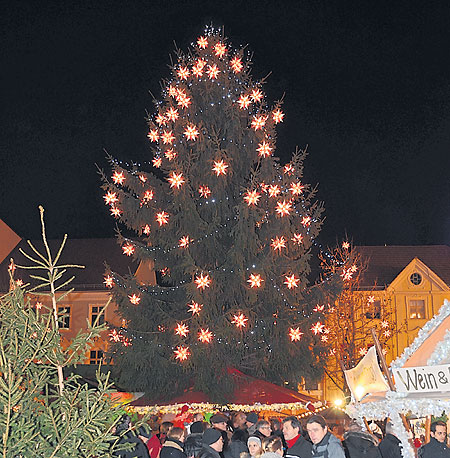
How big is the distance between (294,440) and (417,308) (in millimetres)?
36751

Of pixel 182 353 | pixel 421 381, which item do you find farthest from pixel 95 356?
pixel 421 381

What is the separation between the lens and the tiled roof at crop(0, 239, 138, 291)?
38844 mm

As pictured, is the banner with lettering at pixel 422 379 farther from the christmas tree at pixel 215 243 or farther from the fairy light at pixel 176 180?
the fairy light at pixel 176 180

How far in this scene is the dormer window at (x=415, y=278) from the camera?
139ft

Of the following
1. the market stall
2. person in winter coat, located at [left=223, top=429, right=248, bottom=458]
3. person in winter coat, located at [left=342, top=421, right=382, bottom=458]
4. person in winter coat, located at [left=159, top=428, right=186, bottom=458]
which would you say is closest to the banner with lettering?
the market stall

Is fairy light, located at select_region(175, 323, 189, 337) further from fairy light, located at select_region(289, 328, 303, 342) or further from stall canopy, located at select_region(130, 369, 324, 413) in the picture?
fairy light, located at select_region(289, 328, 303, 342)

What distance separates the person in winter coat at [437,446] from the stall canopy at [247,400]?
24.1ft

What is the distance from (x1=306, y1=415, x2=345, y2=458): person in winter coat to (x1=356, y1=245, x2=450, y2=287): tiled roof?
3677cm

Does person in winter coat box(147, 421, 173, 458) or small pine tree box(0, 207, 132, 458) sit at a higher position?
person in winter coat box(147, 421, 173, 458)

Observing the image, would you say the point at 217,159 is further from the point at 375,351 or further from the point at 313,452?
the point at 313,452

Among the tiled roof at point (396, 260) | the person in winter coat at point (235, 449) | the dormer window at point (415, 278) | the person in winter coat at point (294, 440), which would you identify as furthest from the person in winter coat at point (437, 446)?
the dormer window at point (415, 278)

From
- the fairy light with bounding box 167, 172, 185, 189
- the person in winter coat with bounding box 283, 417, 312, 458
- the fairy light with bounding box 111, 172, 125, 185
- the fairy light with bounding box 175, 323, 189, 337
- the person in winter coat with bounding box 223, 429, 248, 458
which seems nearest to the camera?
the person in winter coat with bounding box 283, 417, 312, 458

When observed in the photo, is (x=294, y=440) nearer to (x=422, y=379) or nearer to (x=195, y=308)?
(x=422, y=379)

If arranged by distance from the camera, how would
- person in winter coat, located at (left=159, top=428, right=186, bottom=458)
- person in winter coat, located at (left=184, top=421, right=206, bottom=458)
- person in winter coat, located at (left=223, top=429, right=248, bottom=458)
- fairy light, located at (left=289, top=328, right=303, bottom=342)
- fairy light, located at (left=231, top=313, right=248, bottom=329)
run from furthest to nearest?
fairy light, located at (left=289, top=328, right=303, bottom=342)
fairy light, located at (left=231, top=313, right=248, bottom=329)
person in winter coat, located at (left=184, top=421, right=206, bottom=458)
person in winter coat, located at (left=223, top=429, right=248, bottom=458)
person in winter coat, located at (left=159, top=428, right=186, bottom=458)
